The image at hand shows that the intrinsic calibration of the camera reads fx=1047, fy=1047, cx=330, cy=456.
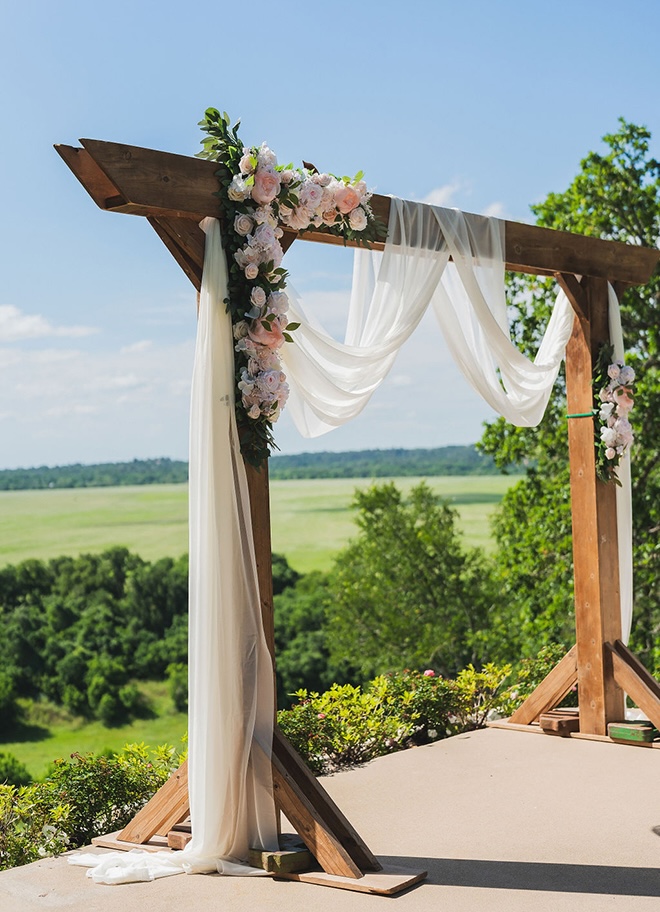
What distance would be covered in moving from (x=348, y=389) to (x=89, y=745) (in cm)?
1734

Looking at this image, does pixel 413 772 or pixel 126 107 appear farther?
pixel 126 107

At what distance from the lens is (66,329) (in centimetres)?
2558

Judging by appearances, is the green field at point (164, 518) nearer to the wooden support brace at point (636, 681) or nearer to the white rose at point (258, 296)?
the wooden support brace at point (636, 681)

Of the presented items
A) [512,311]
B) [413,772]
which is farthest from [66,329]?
[413,772]

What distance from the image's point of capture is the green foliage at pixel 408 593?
15414mm

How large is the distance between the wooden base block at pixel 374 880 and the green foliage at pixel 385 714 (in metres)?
1.40

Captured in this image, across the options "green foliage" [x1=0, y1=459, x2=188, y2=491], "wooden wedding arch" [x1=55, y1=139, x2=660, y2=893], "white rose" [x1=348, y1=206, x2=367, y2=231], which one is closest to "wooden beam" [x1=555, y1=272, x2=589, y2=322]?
"wooden wedding arch" [x1=55, y1=139, x2=660, y2=893]

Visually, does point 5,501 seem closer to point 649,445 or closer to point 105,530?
point 105,530

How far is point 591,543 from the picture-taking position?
5.29 m

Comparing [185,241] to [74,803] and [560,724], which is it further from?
[560,724]

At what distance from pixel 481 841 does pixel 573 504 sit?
2170 millimetres

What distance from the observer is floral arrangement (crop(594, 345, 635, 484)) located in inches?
207

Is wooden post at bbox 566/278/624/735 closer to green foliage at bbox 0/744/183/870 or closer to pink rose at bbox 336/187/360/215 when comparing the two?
pink rose at bbox 336/187/360/215

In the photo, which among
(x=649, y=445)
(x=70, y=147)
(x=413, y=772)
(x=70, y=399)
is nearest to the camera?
(x=70, y=147)
